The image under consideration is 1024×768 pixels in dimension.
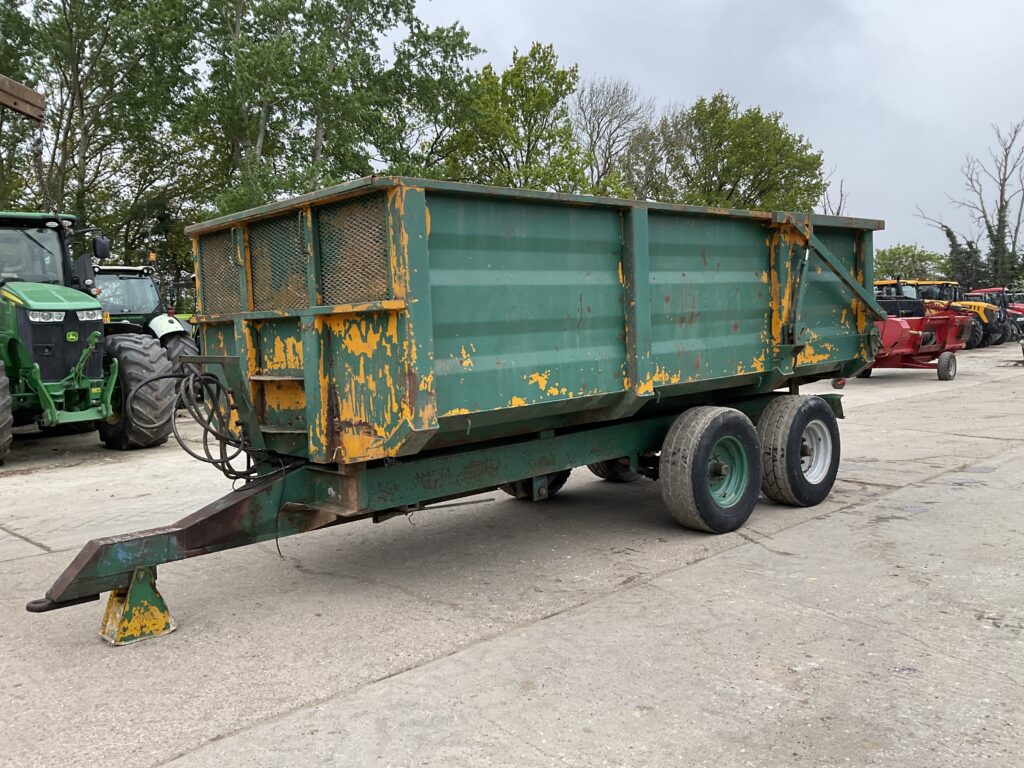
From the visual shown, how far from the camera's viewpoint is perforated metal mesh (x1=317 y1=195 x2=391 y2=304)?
4.00 metres

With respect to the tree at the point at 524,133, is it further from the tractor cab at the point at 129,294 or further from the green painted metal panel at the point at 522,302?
the green painted metal panel at the point at 522,302

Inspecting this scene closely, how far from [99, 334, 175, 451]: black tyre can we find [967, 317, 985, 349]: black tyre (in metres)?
25.5

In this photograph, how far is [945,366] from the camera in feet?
57.9

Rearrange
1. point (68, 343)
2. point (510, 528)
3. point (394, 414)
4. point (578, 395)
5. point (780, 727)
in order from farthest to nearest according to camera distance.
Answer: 1. point (68, 343)
2. point (510, 528)
3. point (578, 395)
4. point (394, 414)
5. point (780, 727)

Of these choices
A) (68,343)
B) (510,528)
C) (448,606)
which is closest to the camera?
(448,606)

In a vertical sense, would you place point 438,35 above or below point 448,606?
above

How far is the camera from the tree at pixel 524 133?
33.3 metres

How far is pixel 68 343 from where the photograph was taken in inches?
372

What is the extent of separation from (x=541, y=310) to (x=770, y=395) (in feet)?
9.58

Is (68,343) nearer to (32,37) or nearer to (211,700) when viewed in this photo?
(211,700)

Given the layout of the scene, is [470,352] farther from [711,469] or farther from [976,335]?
[976,335]

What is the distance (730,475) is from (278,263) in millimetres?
3480

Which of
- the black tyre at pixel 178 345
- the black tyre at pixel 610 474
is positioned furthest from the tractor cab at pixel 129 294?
the black tyre at pixel 610 474

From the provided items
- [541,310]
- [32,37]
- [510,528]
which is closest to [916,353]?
[510,528]
